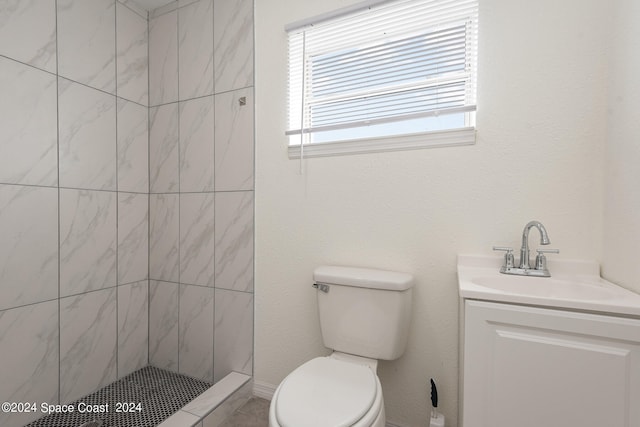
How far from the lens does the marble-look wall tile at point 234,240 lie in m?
1.69

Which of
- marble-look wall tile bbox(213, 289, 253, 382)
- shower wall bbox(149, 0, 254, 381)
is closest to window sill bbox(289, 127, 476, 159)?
shower wall bbox(149, 0, 254, 381)

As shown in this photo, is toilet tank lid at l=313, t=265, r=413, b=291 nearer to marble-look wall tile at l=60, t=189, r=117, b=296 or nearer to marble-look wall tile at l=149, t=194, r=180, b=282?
marble-look wall tile at l=149, t=194, r=180, b=282

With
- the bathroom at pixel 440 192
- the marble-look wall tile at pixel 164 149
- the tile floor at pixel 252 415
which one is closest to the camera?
the bathroom at pixel 440 192

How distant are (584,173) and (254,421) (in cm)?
179

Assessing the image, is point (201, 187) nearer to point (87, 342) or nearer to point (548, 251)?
point (87, 342)

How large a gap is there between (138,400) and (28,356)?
1.79ft

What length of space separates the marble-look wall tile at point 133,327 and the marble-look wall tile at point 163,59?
1.21 meters

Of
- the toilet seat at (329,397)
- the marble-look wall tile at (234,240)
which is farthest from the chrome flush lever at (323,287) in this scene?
the marble-look wall tile at (234,240)

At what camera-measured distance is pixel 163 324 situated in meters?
1.93

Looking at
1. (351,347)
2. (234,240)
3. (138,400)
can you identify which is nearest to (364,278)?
(351,347)

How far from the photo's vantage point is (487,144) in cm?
125

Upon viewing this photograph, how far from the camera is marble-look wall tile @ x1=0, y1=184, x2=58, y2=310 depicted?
52.7 inches

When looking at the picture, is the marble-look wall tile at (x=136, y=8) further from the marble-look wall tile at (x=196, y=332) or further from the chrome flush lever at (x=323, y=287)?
the chrome flush lever at (x=323, y=287)

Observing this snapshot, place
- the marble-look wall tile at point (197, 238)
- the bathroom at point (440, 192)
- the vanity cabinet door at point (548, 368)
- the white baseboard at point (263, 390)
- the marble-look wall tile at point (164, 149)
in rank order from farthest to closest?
1. the marble-look wall tile at point (164, 149)
2. the marble-look wall tile at point (197, 238)
3. the white baseboard at point (263, 390)
4. the bathroom at point (440, 192)
5. the vanity cabinet door at point (548, 368)
